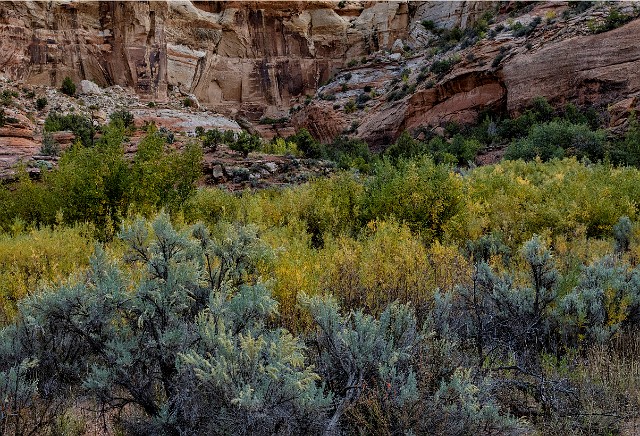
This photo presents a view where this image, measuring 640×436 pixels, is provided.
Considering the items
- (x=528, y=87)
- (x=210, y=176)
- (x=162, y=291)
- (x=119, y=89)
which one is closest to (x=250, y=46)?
(x=119, y=89)

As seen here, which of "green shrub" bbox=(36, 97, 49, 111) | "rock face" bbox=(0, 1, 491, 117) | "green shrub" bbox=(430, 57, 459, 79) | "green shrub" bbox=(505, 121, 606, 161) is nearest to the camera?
"green shrub" bbox=(505, 121, 606, 161)

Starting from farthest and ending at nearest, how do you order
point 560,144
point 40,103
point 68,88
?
1. point 68,88
2. point 40,103
3. point 560,144

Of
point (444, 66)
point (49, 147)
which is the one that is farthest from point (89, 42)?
point (444, 66)

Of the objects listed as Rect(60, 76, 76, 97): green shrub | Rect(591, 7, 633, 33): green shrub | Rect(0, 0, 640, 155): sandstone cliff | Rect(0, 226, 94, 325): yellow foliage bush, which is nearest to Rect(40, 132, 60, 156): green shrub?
Rect(0, 0, 640, 155): sandstone cliff

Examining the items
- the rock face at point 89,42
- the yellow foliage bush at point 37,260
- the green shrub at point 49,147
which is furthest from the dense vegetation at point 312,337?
the rock face at point 89,42

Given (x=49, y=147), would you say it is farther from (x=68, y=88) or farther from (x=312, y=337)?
(x=68, y=88)

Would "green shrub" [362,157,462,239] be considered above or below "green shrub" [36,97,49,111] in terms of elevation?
below

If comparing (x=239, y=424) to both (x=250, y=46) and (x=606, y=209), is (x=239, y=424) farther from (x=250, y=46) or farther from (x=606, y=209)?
(x=250, y=46)

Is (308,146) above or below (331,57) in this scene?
below

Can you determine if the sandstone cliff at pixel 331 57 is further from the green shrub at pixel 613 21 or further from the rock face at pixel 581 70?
the green shrub at pixel 613 21

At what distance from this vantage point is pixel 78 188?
8086mm

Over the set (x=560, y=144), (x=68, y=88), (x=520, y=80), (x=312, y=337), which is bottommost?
(x=312, y=337)

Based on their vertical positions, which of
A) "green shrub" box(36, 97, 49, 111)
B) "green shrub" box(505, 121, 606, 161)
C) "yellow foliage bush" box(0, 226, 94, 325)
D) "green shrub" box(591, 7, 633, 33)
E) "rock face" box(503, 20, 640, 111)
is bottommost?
"yellow foliage bush" box(0, 226, 94, 325)

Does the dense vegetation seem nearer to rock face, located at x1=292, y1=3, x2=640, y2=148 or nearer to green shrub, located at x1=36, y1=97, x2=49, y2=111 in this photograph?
rock face, located at x1=292, y1=3, x2=640, y2=148
